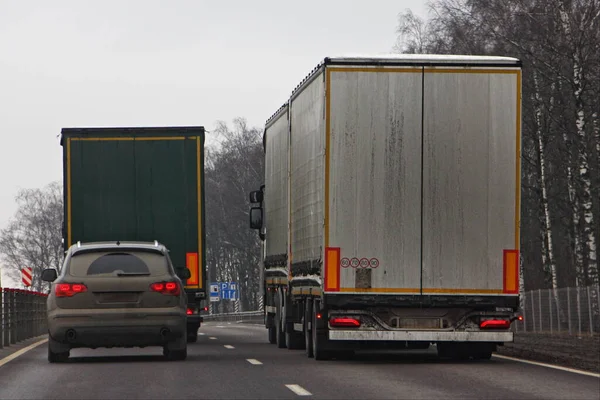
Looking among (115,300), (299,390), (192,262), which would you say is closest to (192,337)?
(192,262)

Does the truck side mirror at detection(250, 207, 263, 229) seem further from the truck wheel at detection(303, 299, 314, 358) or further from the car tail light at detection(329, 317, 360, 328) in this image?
the car tail light at detection(329, 317, 360, 328)

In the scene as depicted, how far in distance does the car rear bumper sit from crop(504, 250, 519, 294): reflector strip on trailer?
414 centimetres

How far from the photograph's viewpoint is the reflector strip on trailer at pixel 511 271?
59.0 feet

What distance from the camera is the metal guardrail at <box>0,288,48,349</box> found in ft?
84.5

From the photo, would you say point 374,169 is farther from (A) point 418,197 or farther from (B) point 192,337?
(B) point 192,337

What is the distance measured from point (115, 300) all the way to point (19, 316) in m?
11.0

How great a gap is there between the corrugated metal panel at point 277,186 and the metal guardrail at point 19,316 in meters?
4.78

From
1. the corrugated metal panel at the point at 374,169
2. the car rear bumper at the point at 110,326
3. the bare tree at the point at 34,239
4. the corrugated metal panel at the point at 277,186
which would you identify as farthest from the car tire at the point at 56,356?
the bare tree at the point at 34,239

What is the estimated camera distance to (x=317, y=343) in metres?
18.8

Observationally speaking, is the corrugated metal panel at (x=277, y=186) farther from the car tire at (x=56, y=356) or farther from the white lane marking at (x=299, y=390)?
the white lane marking at (x=299, y=390)

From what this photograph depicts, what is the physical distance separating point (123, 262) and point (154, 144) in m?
6.52

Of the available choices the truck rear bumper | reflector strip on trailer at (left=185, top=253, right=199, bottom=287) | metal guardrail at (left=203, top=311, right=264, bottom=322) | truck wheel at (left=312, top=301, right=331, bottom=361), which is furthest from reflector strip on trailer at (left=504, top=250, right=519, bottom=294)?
metal guardrail at (left=203, top=311, right=264, bottom=322)

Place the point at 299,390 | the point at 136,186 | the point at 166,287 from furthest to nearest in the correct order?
the point at 136,186, the point at 166,287, the point at 299,390

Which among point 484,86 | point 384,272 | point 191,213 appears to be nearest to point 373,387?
point 384,272
